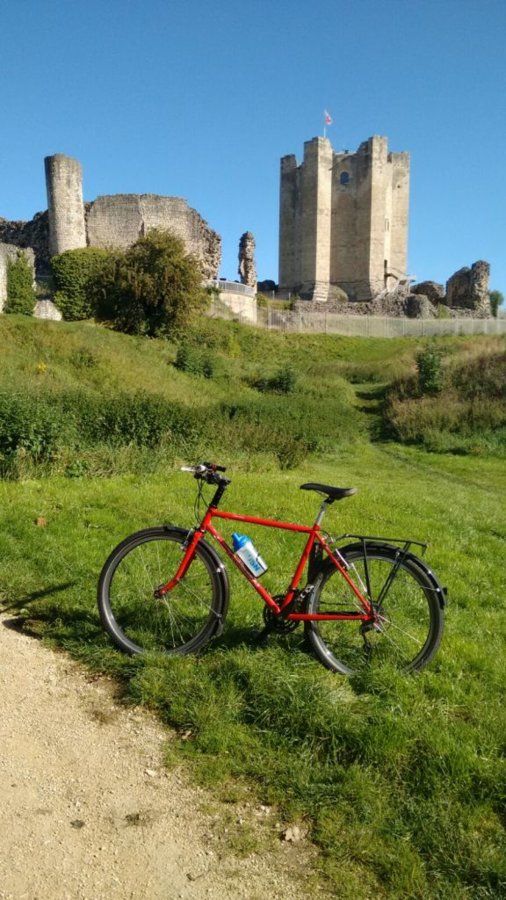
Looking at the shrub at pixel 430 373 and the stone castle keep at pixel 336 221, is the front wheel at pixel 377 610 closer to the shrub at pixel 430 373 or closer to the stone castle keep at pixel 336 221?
the shrub at pixel 430 373

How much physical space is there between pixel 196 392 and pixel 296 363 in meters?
11.1

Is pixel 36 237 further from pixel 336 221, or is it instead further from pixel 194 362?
pixel 336 221

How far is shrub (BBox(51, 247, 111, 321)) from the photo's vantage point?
32.0m

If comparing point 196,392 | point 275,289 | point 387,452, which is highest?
point 275,289

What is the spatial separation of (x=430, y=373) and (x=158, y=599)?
20.8 meters

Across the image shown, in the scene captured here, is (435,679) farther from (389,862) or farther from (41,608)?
(41,608)

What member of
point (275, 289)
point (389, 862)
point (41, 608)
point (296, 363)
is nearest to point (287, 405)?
point (296, 363)

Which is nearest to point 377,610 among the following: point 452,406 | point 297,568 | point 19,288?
point 297,568

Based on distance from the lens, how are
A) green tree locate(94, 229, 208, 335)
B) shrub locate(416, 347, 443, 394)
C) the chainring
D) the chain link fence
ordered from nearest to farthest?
the chainring
shrub locate(416, 347, 443, 394)
green tree locate(94, 229, 208, 335)
the chain link fence

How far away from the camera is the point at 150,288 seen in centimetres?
2930

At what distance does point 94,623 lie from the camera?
14.4 feet

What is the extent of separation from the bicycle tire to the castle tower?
3798 cm

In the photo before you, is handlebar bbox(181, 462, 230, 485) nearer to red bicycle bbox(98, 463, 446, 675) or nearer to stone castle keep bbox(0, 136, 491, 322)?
red bicycle bbox(98, 463, 446, 675)

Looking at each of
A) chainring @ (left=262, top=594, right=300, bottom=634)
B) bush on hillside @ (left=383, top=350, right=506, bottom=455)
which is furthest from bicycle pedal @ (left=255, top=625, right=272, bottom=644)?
bush on hillside @ (left=383, top=350, right=506, bottom=455)
